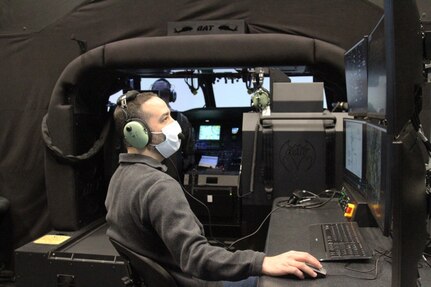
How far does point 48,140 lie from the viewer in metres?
3.25

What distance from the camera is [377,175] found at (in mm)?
1542

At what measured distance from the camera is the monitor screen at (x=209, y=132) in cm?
495

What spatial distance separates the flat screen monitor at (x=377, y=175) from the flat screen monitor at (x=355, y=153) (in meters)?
0.13

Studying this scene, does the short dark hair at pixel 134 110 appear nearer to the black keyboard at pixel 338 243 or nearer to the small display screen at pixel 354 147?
the black keyboard at pixel 338 243

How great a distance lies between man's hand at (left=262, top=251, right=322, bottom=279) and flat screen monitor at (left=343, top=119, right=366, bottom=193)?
2.25 ft

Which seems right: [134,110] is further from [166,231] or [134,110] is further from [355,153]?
[355,153]

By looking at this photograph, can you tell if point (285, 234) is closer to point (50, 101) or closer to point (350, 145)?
point (350, 145)

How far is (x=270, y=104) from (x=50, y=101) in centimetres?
173

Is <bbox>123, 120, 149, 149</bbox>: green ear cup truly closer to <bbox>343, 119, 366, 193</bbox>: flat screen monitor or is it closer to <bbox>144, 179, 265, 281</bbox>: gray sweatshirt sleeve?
<bbox>144, 179, 265, 281</bbox>: gray sweatshirt sleeve

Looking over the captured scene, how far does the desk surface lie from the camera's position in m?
1.33

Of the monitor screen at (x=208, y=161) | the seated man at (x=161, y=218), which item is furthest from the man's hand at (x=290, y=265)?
the monitor screen at (x=208, y=161)

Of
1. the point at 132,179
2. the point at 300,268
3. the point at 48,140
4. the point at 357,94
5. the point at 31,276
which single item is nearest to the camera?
the point at 300,268

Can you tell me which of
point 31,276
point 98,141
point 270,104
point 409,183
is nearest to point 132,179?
point 409,183

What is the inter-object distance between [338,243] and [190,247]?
23.7 inches
